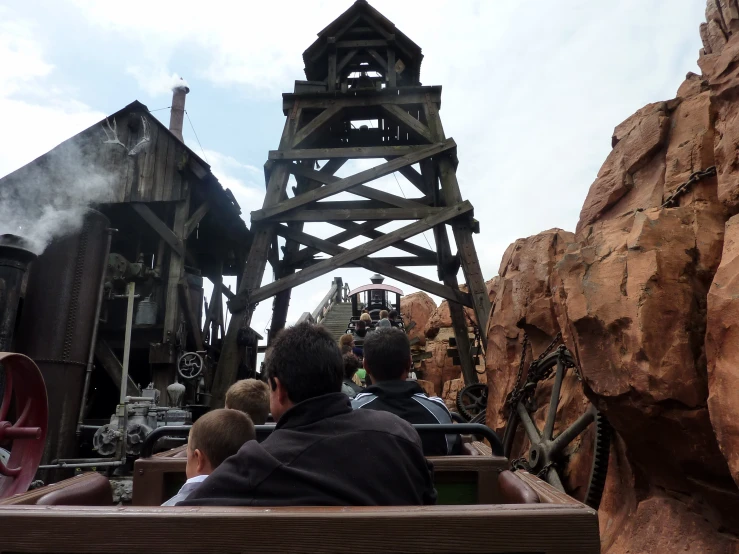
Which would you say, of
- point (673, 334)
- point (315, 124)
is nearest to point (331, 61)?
point (315, 124)

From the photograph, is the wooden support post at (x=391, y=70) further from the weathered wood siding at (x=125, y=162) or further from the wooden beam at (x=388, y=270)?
the weathered wood siding at (x=125, y=162)

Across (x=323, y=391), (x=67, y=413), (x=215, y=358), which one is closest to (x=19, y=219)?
(x=67, y=413)

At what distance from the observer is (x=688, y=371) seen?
3332 mm

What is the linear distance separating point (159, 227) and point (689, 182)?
727cm

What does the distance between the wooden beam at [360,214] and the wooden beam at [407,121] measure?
1.23 meters

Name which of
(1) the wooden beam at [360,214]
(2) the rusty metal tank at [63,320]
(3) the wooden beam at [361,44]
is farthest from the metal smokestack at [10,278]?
(3) the wooden beam at [361,44]

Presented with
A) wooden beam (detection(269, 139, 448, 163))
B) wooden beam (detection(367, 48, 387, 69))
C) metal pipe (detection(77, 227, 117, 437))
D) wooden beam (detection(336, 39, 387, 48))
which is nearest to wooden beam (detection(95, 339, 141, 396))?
metal pipe (detection(77, 227, 117, 437))

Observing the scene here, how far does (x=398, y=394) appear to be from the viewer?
265cm

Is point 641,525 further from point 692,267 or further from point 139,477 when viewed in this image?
point 139,477

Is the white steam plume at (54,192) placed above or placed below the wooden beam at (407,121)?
below

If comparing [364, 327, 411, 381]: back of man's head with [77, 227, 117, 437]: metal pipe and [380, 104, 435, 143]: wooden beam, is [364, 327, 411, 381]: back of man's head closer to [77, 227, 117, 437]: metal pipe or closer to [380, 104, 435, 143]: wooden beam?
[77, 227, 117, 437]: metal pipe

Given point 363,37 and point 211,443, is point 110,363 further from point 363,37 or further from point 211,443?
point 211,443

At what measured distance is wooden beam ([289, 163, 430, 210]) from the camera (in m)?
8.16

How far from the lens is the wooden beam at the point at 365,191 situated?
816 centimetres
